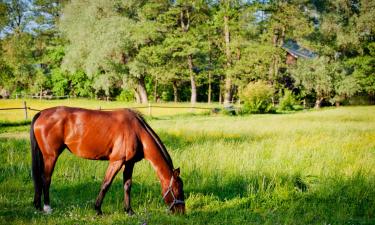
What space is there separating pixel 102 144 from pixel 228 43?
3933cm

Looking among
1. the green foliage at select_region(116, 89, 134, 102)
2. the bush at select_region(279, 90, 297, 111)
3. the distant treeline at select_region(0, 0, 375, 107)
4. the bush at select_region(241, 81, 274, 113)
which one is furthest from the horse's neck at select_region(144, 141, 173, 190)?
the green foliage at select_region(116, 89, 134, 102)

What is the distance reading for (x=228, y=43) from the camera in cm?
4409

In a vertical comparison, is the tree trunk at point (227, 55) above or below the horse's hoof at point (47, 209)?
above

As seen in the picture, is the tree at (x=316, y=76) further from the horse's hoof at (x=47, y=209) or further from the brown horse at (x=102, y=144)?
the horse's hoof at (x=47, y=209)

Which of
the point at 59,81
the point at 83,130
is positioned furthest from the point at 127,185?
the point at 59,81

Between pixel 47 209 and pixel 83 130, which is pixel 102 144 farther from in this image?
pixel 47 209

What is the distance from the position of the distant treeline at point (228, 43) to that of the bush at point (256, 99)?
147 inches

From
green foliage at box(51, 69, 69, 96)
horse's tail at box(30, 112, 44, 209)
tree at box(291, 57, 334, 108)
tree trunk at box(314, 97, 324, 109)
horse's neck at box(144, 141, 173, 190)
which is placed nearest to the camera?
horse's neck at box(144, 141, 173, 190)

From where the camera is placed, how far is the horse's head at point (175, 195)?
6.09m

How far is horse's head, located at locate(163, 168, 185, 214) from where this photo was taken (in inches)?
240

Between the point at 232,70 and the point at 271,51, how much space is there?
16.1 ft

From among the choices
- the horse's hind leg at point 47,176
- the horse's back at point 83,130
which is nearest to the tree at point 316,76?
the horse's back at point 83,130

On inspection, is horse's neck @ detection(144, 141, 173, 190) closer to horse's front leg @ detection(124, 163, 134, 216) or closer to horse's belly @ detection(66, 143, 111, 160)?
horse's front leg @ detection(124, 163, 134, 216)

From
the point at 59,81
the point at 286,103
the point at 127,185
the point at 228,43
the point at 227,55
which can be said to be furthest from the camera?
the point at 59,81
